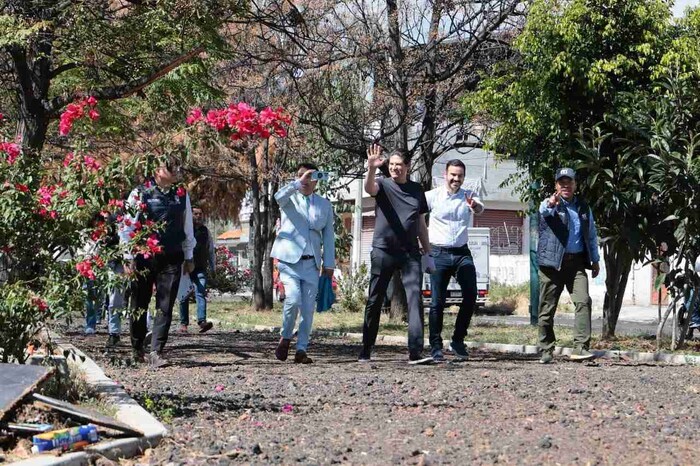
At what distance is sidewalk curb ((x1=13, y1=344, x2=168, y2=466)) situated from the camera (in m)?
4.80

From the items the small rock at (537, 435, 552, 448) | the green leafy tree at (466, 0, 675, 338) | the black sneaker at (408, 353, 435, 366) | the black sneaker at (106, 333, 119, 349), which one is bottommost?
the small rock at (537, 435, 552, 448)

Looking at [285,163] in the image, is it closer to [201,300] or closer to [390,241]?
[201,300]

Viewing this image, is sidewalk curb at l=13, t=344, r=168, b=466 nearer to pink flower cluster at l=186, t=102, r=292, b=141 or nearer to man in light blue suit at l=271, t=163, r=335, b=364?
pink flower cluster at l=186, t=102, r=292, b=141

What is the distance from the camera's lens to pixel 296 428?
5832mm

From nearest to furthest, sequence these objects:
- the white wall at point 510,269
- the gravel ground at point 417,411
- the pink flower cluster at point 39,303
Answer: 1. the gravel ground at point 417,411
2. the pink flower cluster at point 39,303
3. the white wall at point 510,269

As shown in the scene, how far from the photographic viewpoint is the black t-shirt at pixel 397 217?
9625 mm

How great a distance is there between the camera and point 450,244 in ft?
32.7

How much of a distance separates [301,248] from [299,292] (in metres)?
0.41

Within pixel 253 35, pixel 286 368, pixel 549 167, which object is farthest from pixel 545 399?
pixel 253 35

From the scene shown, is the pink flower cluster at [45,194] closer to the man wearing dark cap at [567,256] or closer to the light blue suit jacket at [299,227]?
the light blue suit jacket at [299,227]

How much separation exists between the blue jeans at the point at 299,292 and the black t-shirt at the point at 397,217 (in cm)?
68

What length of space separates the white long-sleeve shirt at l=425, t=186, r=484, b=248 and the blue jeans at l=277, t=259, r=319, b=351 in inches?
50.2

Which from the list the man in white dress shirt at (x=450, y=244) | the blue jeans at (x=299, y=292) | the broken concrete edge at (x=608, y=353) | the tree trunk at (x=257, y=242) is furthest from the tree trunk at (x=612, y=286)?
the tree trunk at (x=257, y=242)

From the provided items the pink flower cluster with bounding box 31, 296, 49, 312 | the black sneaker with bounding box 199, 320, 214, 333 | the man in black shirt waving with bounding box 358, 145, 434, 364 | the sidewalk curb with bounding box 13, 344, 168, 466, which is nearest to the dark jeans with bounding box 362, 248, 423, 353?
the man in black shirt waving with bounding box 358, 145, 434, 364
